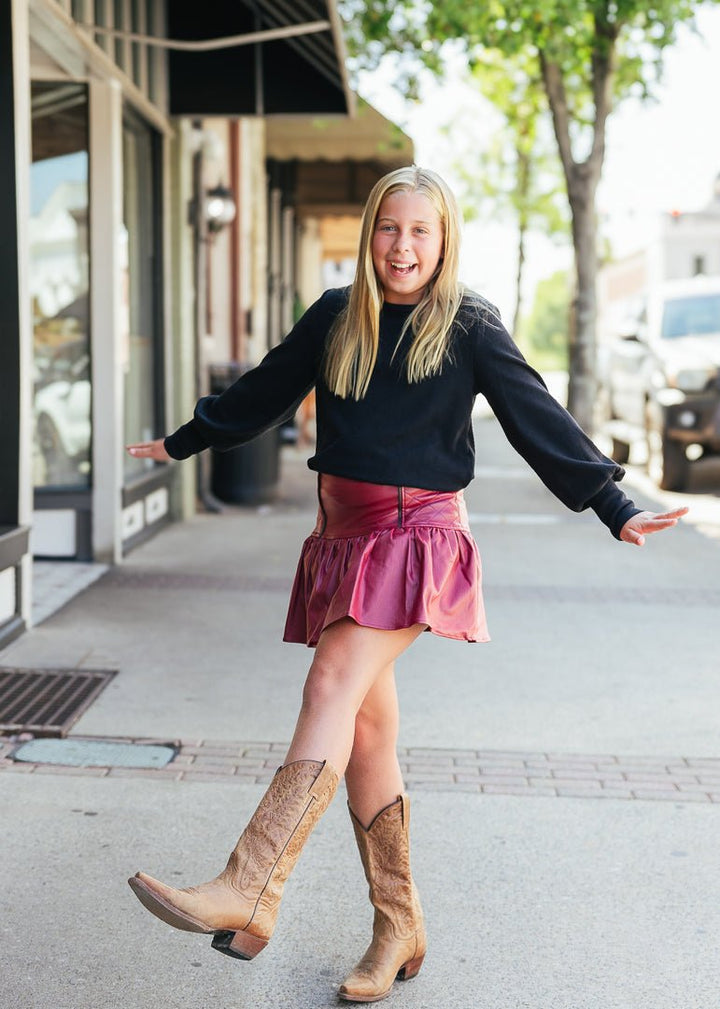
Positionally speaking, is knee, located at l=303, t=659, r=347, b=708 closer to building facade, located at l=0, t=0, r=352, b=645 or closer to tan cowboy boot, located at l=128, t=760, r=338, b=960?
tan cowboy boot, located at l=128, t=760, r=338, b=960

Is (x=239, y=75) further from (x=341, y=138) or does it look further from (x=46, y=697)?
(x=46, y=697)

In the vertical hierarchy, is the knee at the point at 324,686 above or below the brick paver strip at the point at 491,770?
above

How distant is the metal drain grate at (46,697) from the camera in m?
5.02

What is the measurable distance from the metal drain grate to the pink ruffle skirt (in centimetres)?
220

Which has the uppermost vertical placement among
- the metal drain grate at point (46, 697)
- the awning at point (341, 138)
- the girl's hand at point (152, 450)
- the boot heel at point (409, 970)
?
the awning at point (341, 138)

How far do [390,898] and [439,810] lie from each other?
115 cm

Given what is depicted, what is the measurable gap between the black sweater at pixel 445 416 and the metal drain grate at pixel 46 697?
233cm

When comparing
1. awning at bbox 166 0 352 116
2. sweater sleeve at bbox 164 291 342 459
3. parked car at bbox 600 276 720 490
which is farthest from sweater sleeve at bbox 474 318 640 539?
parked car at bbox 600 276 720 490

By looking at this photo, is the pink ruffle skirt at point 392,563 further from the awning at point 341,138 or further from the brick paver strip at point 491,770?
the awning at point 341,138

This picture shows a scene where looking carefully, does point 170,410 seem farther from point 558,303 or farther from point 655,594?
point 558,303

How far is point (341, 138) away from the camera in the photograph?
1603 cm

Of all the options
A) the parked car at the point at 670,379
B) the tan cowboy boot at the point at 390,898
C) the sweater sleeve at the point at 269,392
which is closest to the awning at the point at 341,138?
the parked car at the point at 670,379

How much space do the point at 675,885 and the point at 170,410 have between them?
7.59 meters

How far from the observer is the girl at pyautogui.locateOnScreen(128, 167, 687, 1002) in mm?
3002
